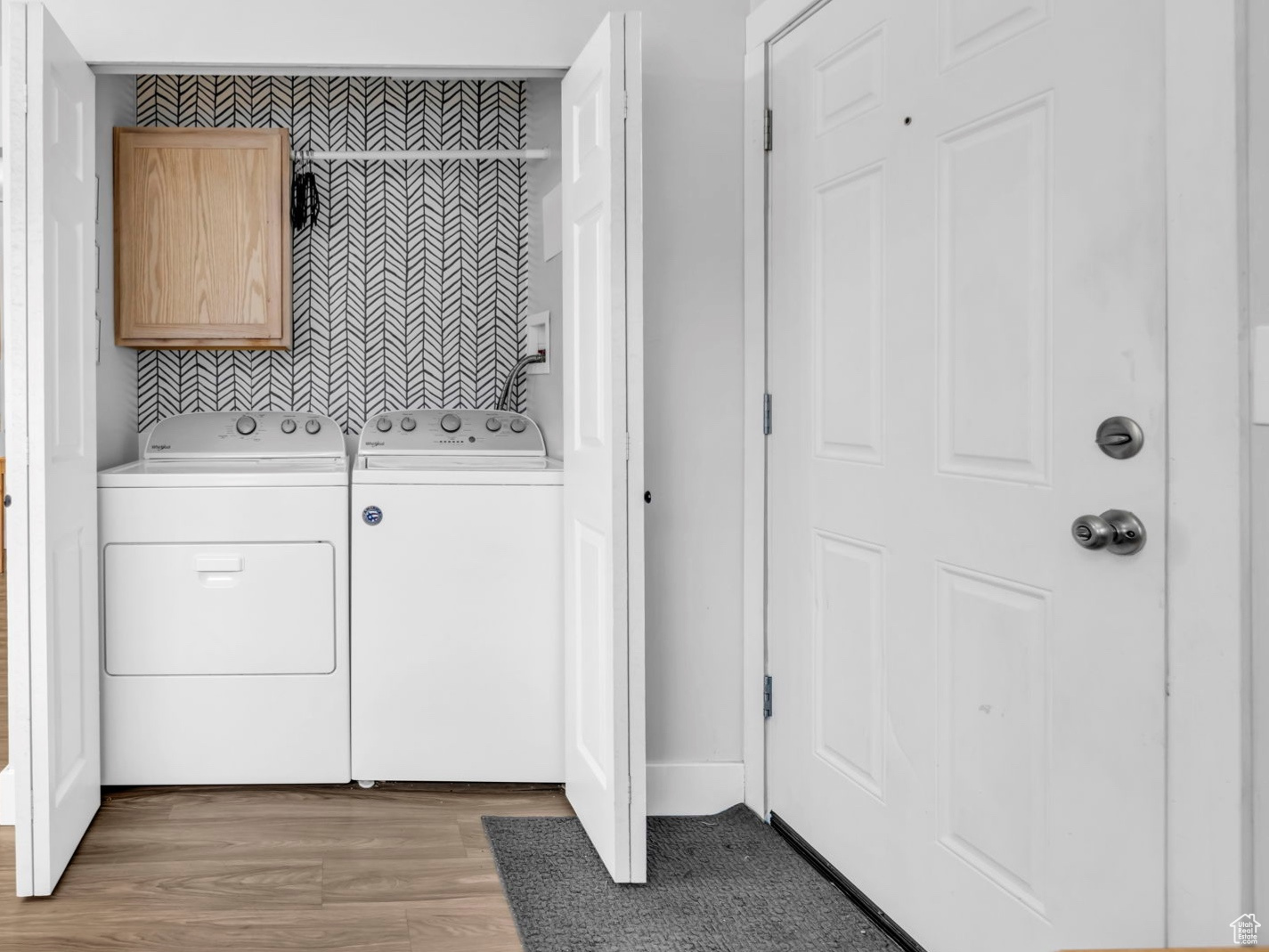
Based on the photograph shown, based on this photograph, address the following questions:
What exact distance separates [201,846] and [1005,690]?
180 centimetres

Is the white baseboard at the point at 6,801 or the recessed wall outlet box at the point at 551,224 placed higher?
the recessed wall outlet box at the point at 551,224

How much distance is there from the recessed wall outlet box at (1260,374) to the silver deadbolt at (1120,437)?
0.57 feet

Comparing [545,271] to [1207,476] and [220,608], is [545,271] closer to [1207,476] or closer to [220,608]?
[220,608]

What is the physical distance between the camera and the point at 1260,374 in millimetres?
1171

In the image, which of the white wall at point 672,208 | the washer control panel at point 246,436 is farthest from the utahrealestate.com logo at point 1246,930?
the washer control panel at point 246,436

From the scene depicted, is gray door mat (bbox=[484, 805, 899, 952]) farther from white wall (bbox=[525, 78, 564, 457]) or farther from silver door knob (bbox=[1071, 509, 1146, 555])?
white wall (bbox=[525, 78, 564, 457])

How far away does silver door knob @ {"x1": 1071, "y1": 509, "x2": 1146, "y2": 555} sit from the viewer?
1352mm

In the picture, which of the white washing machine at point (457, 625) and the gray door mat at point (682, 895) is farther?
the white washing machine at point (457, 625)

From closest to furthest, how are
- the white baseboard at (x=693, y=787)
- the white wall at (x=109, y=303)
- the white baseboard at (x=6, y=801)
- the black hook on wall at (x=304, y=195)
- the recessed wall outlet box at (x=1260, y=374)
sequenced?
the recessed wall outlet box at (x=1260, y=374), the white baseboard at (x=6, y=801), the white baseboard at (x=693, y=787), the white wall at (x=109, y=303), the black hook on wall at (x=304, y=195)

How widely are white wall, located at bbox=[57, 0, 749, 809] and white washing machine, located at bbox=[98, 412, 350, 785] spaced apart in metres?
0.85

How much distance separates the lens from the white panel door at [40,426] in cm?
207

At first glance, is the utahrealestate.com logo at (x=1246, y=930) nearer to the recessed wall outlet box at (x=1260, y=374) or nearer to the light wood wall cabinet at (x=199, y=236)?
the recessed wall outlet box at (x=1260, y=374)

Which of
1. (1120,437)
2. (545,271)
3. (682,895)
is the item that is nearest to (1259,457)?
(1120,437)

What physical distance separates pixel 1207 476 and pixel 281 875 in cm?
195
